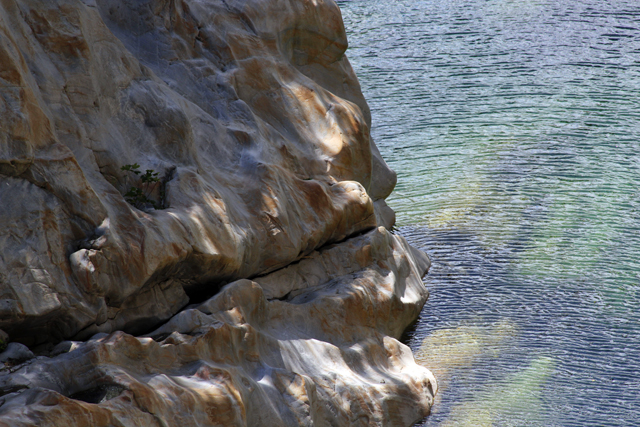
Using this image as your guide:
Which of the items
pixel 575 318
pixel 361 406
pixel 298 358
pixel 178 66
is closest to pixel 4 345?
pixel 298 358

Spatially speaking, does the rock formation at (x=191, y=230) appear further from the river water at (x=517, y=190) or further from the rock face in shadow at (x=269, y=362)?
the river water at (x=517, y=190)

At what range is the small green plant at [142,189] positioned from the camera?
6004 mm

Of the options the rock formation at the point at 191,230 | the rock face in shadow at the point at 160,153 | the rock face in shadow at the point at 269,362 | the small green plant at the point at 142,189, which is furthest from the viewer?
the small green plant at the point at 142,189

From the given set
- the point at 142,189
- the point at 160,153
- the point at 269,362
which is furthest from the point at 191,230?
the point at 269,362

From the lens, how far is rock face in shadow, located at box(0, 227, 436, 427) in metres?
4.66

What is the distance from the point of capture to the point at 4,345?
4758mm

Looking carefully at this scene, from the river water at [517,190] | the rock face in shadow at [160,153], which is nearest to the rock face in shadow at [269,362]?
the rock face in shadow at [160,153]

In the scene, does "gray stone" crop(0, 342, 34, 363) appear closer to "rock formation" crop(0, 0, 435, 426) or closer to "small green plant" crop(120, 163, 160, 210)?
"rock formation" crop(0, 0, 435, 426)

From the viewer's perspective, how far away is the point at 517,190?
1190 cm

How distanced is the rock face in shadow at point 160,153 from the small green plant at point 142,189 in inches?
1.0

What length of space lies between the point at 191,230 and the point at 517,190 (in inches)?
289

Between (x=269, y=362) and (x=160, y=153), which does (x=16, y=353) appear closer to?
(x=269, y=362)

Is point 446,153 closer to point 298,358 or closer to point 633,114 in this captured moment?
point 633,114

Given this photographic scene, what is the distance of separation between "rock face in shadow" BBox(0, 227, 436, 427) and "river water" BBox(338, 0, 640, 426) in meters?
0.73
